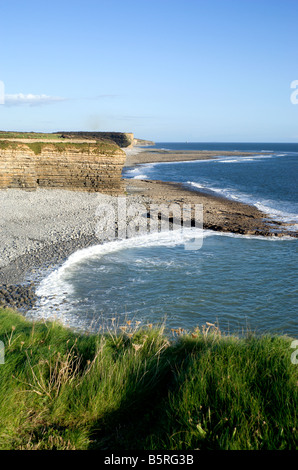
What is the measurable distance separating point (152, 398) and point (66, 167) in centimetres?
3397

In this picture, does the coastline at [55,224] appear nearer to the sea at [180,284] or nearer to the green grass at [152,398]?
the sea at [180,284]

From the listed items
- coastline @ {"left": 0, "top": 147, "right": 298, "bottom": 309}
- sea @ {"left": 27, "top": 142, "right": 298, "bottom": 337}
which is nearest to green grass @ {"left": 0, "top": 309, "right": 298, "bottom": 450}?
sea @ {"left": 27, "top": 142, "right": 298, "bottom": 337}

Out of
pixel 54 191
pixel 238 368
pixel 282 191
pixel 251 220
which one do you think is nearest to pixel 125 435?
pixel 238 368

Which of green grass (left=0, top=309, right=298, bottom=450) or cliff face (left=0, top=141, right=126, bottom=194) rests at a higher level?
cliff face (left=0, top=141, right=126, bottom=194)

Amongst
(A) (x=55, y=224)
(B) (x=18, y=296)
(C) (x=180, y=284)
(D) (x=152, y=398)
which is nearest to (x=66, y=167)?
(A) (x=55, y=224)

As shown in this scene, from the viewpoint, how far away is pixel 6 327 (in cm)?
729

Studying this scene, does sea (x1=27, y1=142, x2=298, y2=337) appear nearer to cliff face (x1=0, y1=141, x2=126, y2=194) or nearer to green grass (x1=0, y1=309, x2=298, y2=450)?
green grass (x1=0, y1=309, x2=298, y2=450)

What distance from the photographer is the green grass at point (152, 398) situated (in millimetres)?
4289

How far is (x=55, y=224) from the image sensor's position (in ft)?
80.9

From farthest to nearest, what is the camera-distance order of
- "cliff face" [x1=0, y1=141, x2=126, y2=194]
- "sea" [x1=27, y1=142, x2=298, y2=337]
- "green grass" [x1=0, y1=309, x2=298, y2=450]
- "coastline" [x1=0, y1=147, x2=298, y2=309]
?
"cliff face" [x1=0, y1=141, x2=126, y2=194] → "coastline" [x1=0, y1=147, x2=298, y2=309] → "sea" [x1=27, y1=142, x2=298, y2=337] → "green grass" [x1=0, y1=309, x2=298, y2=450]

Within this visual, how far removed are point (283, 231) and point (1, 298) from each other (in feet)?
63.2

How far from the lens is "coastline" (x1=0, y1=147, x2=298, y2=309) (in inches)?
649

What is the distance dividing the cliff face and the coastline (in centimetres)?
135
